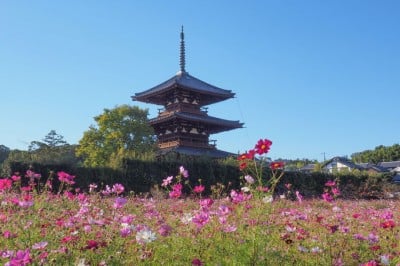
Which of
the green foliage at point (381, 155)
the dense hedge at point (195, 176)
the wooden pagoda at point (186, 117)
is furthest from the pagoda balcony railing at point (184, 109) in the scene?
the green foliage at point (381, 155)

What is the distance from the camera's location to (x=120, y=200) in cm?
334

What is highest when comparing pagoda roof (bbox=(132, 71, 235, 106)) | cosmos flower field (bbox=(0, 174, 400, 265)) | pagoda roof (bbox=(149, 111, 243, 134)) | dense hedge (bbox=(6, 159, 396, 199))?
pagoda roof (bbox=(132, 71, 235, 106))

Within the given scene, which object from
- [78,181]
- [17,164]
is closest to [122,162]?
[78,181]

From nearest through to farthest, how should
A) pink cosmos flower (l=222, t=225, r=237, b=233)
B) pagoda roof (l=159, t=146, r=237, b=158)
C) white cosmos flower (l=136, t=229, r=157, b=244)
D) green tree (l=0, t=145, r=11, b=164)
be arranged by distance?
1. white cosmos flower (l=136, t=229, r=157, b=244)
2. pink cosmos flower (l=222, t=225, r=237, b=233)
3. pagoda roof (l=159, t=146, r=237, b=158)
4. green tree (l=0, t=145, r=11, b=164)

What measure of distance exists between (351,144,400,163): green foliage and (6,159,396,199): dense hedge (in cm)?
6126

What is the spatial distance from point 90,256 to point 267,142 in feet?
5.35

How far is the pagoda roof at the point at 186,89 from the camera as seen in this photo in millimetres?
29672

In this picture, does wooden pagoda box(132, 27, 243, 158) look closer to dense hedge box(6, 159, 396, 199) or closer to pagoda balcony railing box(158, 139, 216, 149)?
pagoda balcony railing box(158, 139, 216, 149)

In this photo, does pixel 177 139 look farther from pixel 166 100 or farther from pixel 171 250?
pixel 171 250

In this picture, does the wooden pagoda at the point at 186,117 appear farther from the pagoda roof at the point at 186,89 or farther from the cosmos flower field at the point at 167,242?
the cosmos flower field at the point at 167,242

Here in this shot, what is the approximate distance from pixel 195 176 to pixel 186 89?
12.0 metres

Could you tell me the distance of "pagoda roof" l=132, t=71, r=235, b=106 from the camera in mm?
29672

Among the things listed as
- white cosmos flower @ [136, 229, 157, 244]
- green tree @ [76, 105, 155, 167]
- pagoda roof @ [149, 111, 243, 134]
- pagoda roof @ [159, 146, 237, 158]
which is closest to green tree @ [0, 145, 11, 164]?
green tree @ [76, 105, 155, 167]

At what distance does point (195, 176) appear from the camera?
1870 centimetres
